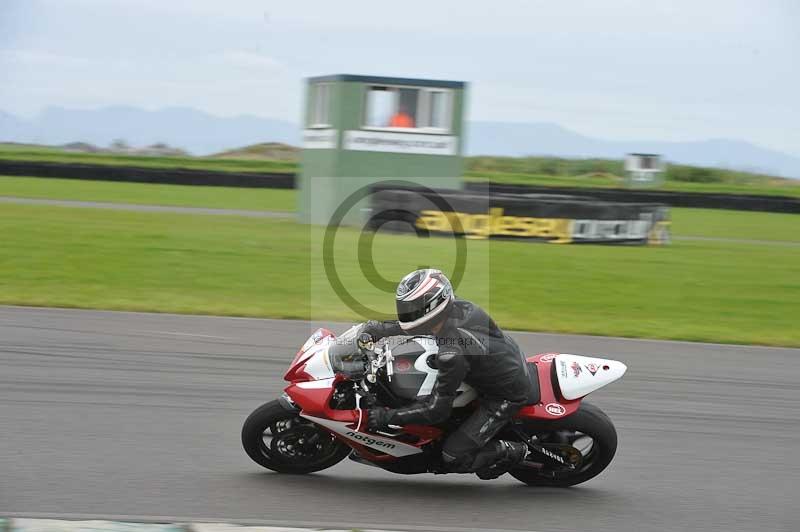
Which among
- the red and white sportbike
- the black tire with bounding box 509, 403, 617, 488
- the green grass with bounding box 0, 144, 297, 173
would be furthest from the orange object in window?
the green grass with bounding box 0, 144, 297, 173

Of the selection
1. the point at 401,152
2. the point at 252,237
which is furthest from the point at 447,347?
the point at 401,152

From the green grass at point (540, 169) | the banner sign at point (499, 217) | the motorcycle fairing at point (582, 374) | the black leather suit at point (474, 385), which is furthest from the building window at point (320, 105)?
the green grass at point (540, 169)

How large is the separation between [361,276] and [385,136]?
6.74 meters

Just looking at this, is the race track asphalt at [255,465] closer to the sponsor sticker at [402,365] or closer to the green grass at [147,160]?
the sponsor sticker at [402,365]

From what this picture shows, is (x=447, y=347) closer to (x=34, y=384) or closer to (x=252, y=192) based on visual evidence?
(x=34, y=384)

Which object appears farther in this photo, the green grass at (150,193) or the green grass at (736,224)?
the green grass at (150,193)

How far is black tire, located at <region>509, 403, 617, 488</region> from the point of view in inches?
223

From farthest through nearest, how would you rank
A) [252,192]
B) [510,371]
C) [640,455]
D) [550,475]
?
[252,192], [640,455], [550,475], [510,371]

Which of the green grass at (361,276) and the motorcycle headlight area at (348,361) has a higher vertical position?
the motorcycle headlight area at (348,361)

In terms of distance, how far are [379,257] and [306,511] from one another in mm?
11503

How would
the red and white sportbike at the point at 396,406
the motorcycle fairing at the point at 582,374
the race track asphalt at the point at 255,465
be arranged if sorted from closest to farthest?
the race track asphalt at the point at 255,465 < the red and white sportbike at the point at 396,406 < the motorcycle fairing at the point at 582,374

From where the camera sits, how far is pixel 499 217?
19.2m

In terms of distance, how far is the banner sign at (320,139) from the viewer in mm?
21281

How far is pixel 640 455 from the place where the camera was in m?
6.62
